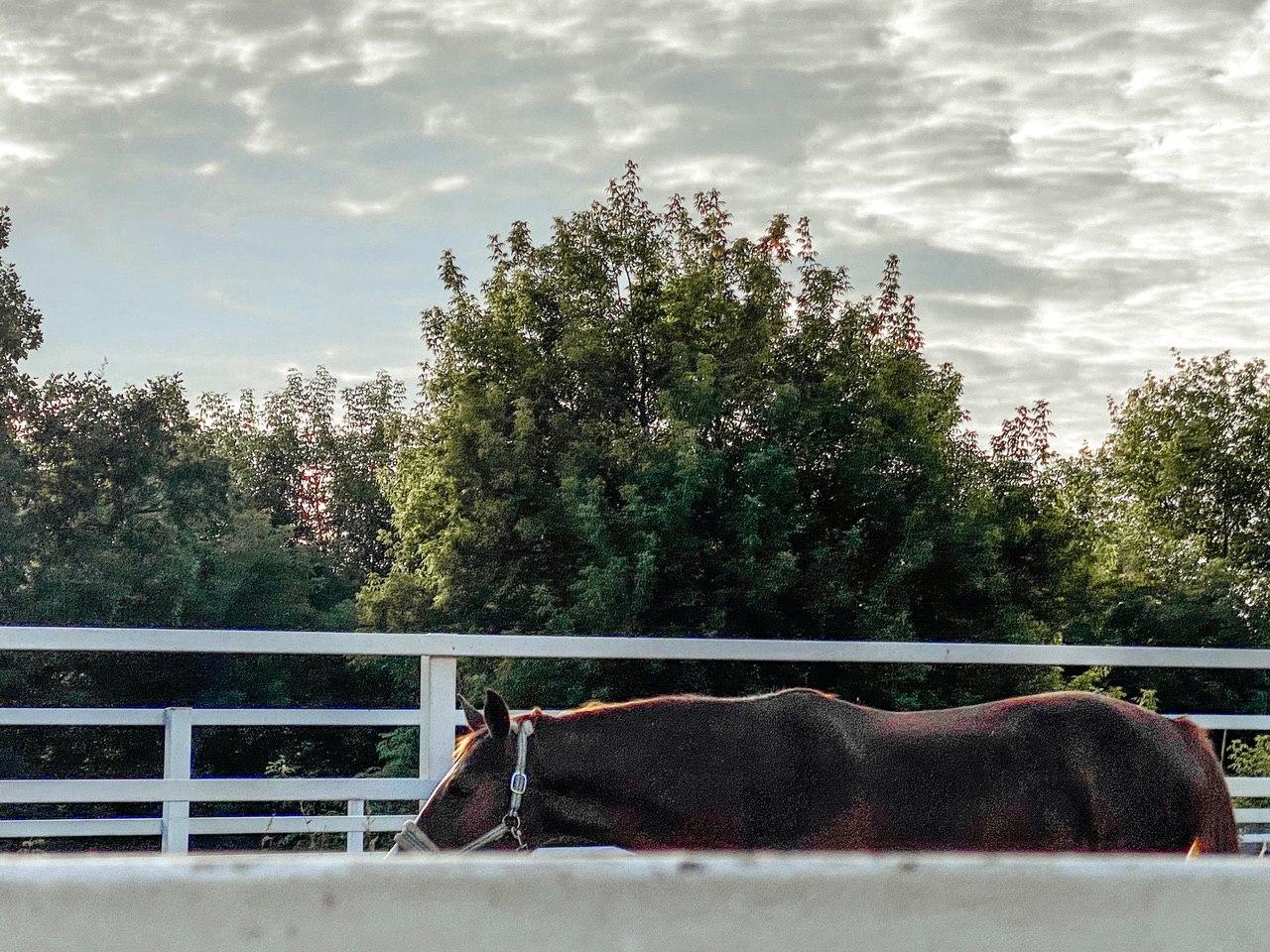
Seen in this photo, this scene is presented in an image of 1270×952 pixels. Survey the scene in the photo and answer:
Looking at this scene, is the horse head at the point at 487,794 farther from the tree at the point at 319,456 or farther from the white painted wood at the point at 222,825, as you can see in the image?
the tree at the point at 319,456

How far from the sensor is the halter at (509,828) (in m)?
4.57

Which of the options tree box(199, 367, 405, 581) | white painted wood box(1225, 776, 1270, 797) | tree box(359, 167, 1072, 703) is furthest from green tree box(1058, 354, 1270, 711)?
white painted wood box(1225, 776, 1270, 797)

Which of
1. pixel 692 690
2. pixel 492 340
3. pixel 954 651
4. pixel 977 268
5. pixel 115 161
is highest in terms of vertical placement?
pixel 115 161

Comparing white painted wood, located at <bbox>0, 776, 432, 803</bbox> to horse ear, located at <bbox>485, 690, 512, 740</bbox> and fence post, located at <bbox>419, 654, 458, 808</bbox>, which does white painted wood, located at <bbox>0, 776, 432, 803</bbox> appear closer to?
fence post, located at <bbox>419, 654, 458, 808</bbox>

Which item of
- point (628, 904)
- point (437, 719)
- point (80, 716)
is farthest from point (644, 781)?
point (628, 904)

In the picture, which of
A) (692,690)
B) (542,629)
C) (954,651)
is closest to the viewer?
Result: (954,651)

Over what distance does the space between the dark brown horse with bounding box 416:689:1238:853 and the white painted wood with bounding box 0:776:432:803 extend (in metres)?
1.65

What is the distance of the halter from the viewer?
4566 millimetres

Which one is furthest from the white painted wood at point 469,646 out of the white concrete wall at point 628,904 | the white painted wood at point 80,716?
the white concrete wall at point 628,904

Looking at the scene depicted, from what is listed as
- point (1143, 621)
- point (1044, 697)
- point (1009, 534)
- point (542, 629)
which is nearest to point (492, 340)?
point (542, 629)

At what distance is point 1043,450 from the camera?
31.2 meters

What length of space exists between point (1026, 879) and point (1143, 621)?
40.9m

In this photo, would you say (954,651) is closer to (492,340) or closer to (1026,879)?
(1026,879)

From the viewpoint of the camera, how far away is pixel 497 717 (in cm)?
474
